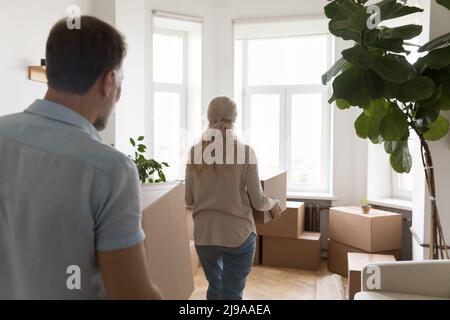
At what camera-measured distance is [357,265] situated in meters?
3.04

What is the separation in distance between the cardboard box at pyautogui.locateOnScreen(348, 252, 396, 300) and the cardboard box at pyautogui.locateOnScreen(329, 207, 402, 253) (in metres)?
0.15

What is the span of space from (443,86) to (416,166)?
0.97m

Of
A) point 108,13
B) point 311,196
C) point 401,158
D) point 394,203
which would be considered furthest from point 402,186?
point 108,13

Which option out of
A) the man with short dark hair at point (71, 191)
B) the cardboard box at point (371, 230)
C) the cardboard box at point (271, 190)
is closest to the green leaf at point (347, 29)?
the cardboard box at point (271, 190)

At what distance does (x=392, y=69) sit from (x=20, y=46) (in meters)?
2.23

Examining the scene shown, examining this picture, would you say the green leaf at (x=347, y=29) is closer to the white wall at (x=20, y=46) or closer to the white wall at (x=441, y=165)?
the white wall at (x=441, y=165)

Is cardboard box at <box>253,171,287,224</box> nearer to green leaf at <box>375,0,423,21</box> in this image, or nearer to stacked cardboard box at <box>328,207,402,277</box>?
green leaf at <box>375,0,423,21</box>

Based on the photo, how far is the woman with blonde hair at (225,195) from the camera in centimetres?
194

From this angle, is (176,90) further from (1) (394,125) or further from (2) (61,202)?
(2) (61,202)

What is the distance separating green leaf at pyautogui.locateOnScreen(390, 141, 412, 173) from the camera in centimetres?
237

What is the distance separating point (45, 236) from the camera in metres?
0.72

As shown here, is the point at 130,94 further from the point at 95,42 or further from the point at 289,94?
the point at 95,42

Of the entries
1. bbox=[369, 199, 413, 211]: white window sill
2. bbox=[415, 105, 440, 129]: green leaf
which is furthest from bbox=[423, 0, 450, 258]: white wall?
bbox=[369, 199, 413, 211]: white window sill
